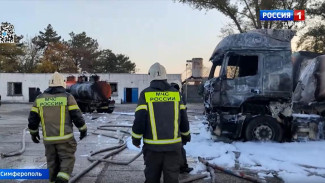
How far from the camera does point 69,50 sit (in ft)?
186

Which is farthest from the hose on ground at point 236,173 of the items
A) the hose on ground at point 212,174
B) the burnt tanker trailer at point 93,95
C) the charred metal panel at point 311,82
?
the burnt tanker trailer at point 93,95

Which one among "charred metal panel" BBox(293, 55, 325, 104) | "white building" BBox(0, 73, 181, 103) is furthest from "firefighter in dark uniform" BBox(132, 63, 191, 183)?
"white building" BBox(0, 73, 181, 103)

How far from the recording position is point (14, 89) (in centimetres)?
4356

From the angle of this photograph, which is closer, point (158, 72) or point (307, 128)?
point (158, 72)

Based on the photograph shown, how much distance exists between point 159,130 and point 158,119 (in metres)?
0.13

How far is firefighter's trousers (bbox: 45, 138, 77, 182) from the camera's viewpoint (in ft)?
15.5

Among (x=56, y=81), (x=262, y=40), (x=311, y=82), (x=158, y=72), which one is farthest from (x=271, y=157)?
(x=56, y=81)

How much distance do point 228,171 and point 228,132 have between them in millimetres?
2920

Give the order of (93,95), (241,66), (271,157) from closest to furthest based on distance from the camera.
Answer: (271,157) → (241,66) → (93,95)

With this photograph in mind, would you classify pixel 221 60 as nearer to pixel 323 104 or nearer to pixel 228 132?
pixel 228 132

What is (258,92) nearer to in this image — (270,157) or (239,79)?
(239,79)

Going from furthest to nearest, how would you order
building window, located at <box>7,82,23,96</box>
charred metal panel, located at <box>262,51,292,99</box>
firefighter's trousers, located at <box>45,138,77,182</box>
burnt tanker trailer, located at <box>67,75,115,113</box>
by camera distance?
building window, located at <box>7,82,23,96</box> → burnt tanker trailer, located at <box>67,75,115,113</box> → charred metal panel, located at <box>262,51,292,99</box> → firefighter's trousers, located at <box>45,138,77,182</box>

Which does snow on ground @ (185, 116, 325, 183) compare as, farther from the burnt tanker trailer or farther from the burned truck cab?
the burnt tanker trailer

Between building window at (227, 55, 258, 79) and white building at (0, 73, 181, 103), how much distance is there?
1255 inches
